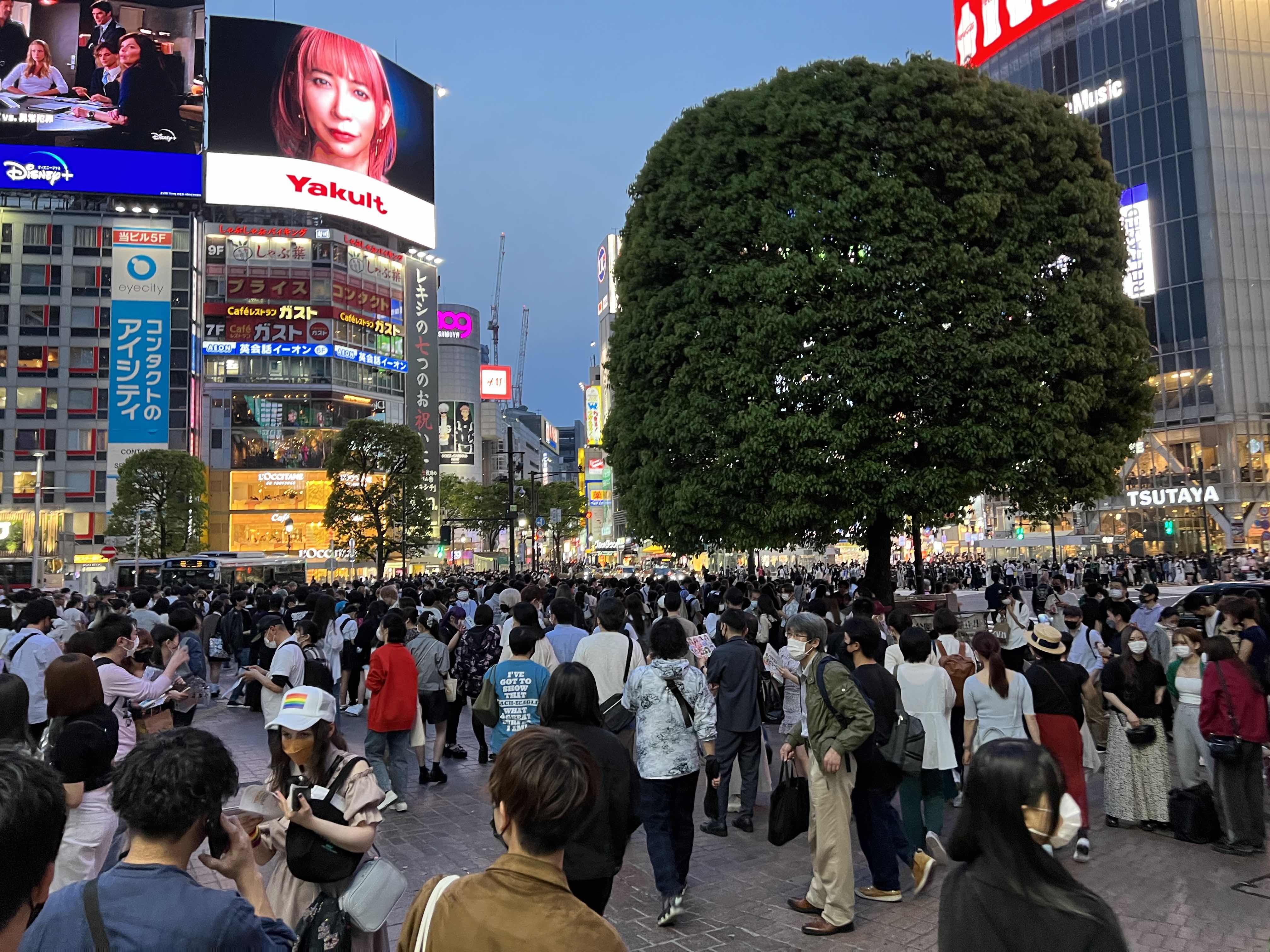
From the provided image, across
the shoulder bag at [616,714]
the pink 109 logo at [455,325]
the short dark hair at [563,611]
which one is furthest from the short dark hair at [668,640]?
the pink 109 logo at [455,325]

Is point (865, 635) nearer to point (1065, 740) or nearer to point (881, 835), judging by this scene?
point (881, 835)

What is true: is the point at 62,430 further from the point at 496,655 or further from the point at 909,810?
the point at 909,810

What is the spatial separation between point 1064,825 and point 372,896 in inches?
92.1

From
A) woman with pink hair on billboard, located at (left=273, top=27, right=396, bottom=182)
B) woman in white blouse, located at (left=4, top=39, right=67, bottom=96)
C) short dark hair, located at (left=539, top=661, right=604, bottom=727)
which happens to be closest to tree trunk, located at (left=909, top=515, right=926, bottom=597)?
short dark hair, located at (left=539, top=661, right=604, bottom=727)

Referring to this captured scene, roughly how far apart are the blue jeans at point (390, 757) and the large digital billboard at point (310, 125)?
64.5m

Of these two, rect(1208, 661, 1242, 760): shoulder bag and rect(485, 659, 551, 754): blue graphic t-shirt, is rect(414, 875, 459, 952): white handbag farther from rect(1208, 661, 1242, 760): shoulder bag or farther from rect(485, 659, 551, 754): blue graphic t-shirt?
rect(1208, 661, 1242, 760): shoulder bag

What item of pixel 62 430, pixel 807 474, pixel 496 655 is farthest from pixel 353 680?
pixel 62 430

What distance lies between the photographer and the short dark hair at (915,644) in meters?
6.39

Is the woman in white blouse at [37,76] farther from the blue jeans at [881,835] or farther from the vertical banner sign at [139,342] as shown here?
the blue jeans at [881,835]

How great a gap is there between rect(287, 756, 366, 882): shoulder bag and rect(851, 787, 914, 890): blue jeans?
366 centimetres

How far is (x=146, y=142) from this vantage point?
2441 inches

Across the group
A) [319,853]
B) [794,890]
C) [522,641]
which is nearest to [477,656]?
[522,641]

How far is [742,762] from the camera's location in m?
7.77

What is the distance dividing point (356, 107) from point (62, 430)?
32.7 metres
